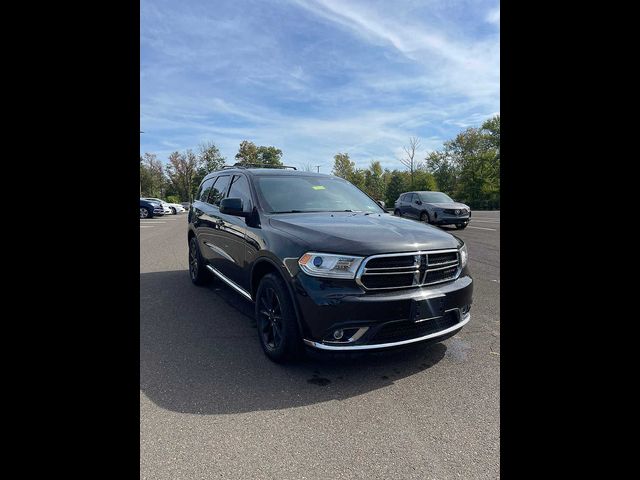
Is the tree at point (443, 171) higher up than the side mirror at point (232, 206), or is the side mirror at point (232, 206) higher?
the tree at point (443, 171)

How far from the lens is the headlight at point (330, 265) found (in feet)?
8.41

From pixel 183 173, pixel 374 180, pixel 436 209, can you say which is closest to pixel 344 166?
pixel 374 180

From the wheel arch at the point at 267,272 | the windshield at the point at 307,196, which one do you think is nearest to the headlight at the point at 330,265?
the wheel arch at the point at 267,272

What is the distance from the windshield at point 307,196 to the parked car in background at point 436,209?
10.9m

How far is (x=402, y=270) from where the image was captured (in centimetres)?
265

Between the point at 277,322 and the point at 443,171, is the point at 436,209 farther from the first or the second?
the point at 443,171

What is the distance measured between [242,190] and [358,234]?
6.42 ft

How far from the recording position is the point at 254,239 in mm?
3428

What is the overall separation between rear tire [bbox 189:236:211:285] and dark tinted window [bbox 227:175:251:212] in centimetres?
164

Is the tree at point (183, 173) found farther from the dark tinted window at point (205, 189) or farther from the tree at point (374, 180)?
the dark tinted window at point (205, 189)

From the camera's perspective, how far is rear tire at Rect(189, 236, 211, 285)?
18.7 ft
